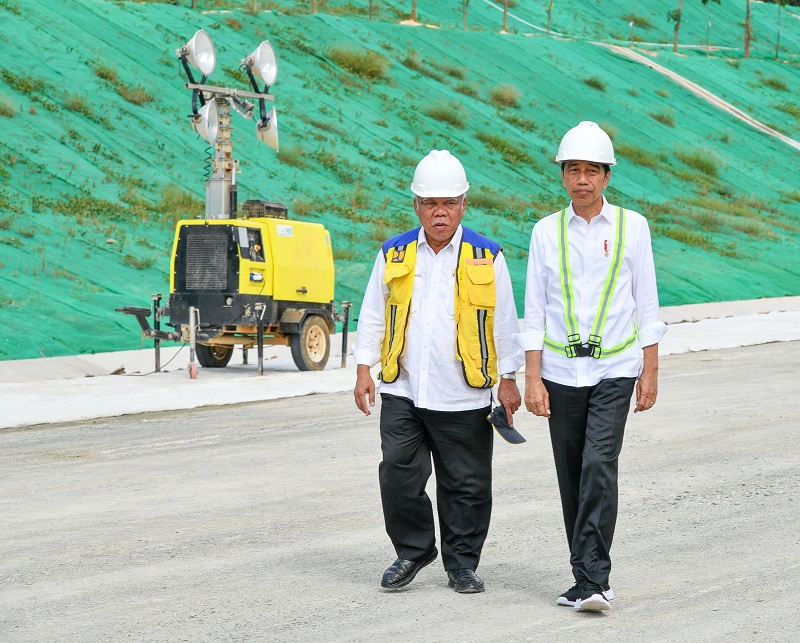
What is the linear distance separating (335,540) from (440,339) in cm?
185

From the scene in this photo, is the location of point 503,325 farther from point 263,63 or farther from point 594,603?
point 263,63

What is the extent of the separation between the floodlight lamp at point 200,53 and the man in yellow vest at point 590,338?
499 inches

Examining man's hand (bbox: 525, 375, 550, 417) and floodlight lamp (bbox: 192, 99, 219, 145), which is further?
floodlight lamp (bbox: 192, 99, 219, 145)

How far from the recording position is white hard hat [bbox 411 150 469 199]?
616 centimetres

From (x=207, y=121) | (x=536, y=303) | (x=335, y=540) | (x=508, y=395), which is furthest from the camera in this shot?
(x=207, y=121)

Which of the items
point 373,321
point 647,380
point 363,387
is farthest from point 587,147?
point 363,387

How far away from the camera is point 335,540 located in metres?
7.52

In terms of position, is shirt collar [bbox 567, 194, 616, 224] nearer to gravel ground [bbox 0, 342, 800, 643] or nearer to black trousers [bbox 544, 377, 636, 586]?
black trousers [bbox 544, 377, 636, 586]

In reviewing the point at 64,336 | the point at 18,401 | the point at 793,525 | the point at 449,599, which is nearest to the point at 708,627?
the point at 449,599

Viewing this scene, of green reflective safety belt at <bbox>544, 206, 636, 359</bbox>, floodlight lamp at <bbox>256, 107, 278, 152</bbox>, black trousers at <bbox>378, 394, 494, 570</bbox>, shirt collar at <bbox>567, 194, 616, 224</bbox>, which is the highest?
floodlight lamp at <bbox>256, 107, 278, 152</bbox>

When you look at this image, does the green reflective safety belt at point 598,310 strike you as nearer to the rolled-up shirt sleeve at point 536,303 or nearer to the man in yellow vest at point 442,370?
the rolled-up shirt sleeve at point 536,303

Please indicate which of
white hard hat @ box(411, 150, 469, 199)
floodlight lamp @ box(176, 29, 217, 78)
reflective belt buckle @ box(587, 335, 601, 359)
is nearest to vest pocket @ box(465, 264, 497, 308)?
white hard hat @ box(411, 150, 469, 199)

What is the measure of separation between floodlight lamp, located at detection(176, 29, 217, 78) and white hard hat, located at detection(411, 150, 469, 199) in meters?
12.2

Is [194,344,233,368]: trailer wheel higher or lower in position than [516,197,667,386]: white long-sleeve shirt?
lower
